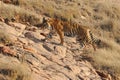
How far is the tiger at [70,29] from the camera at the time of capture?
46.2ft

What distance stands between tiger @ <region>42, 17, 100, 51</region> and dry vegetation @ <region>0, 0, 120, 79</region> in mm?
562

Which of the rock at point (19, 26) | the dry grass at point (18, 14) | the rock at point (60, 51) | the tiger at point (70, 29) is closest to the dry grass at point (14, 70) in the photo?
the rock at point (60, 51)

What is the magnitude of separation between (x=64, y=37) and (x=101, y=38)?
1809 mm

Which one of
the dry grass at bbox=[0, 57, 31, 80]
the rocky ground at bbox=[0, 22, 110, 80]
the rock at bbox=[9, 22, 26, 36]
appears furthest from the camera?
the rock at bbox=[9, 22, 26, 36]

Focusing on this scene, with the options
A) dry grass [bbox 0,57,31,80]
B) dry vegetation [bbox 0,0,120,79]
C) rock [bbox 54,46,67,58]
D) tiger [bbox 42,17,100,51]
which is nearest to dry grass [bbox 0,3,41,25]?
dry vegetation [bbox 0,0,120,79]

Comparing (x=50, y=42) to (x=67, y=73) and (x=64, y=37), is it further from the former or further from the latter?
(x=67, y=73)

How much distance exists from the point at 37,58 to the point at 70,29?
3.36 metres

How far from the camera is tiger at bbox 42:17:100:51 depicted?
14070mm

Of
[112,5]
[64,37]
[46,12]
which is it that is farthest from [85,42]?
[112,5]

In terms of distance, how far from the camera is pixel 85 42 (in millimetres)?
14289

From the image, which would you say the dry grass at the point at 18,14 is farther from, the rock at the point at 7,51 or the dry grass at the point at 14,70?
the dry grass at the point at 14,70

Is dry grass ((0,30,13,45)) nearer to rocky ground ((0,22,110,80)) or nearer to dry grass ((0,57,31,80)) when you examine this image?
rocky ground ((0,22,110,80))

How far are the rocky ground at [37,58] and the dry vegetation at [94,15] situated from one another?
723 millimetres

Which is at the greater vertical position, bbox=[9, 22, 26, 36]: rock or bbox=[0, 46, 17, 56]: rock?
bbox=[0, 46, 17, 56]: rock
